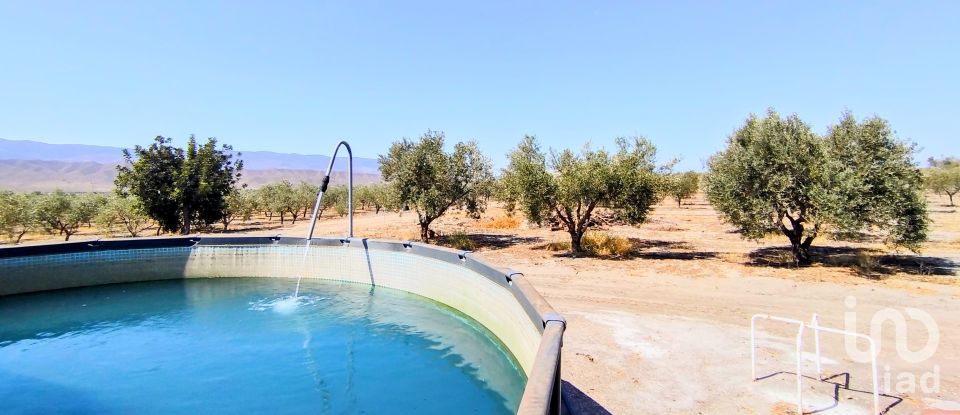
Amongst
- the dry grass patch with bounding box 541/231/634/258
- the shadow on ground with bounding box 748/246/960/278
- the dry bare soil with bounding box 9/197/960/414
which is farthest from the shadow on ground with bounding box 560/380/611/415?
the shadow on ground with bounding box 748/246/960/278

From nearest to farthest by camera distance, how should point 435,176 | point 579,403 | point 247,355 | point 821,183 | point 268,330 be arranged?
point 579,403 < point 247,355 < point 268,330 < point 821,183 < point 435,176

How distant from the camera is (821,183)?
1555 centimetres

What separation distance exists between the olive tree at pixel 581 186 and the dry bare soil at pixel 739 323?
2.14m

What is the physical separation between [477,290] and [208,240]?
460 inches

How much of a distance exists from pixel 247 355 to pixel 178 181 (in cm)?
1918

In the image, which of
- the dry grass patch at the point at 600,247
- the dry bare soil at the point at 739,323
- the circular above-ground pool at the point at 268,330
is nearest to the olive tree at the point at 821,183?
the dry bare soil at the point at 739,323

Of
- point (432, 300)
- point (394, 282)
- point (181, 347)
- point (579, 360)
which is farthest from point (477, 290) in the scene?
point (181, 347)

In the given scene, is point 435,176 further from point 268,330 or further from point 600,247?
point 268,330

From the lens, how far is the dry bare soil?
6.51m

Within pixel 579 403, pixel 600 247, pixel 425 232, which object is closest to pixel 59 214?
pixel 425 232

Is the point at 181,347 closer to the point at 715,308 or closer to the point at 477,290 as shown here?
the point at 477,290

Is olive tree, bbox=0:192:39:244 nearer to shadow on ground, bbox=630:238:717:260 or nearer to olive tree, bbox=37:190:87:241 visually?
olive tree, bbox=37:190:87:241

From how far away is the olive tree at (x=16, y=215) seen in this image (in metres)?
26.8

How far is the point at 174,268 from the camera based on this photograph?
1614 cm
